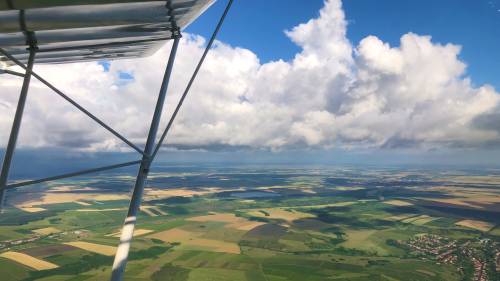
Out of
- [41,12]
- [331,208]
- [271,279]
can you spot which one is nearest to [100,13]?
[41,12]

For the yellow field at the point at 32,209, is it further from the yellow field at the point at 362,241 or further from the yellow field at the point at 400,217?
the yellow field at the point at 400,217

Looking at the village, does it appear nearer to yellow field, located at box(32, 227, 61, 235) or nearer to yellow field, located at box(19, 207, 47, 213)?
yellow field, located at box(32, 227, 61, 235)

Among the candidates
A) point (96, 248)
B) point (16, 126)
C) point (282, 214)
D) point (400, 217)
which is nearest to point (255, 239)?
point (282, 214)

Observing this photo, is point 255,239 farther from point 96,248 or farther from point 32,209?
point 32,209

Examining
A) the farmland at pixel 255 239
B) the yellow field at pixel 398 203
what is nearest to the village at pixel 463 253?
the farmland at pixel 255 239

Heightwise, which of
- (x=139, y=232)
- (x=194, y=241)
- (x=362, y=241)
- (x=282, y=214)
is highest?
(x=282, y=214)

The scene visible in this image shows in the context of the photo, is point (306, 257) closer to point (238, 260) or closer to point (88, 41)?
point (238, 260)
